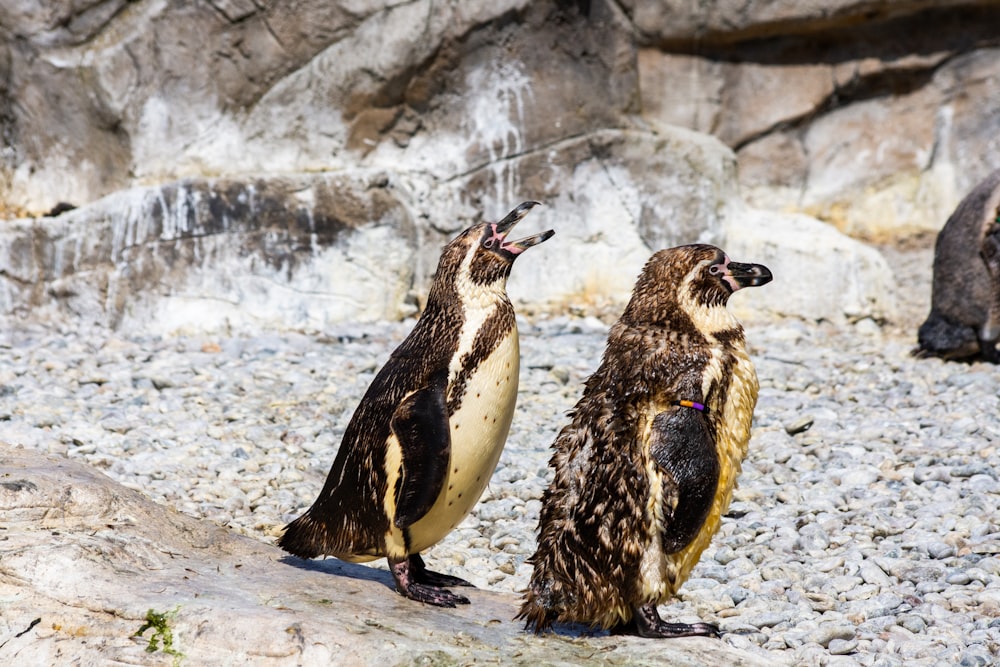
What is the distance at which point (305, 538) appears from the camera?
3928 millimetres

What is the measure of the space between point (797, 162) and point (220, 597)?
11.6m

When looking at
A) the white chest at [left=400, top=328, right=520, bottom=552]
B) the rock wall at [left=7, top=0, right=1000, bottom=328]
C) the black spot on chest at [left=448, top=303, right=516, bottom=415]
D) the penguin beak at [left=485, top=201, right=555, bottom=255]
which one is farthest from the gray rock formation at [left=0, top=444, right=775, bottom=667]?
the rock wall at [left=7, top=0, right=1000, bottom=328]

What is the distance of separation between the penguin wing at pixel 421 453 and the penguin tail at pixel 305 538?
38cm

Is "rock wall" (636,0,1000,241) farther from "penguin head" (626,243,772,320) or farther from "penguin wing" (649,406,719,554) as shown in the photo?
"penguin wing" (649,406,719,554)

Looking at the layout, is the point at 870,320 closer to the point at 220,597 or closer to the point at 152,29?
the point at 152,29

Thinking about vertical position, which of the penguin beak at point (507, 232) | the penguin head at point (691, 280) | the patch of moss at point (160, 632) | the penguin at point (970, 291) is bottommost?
the patch of moss at point (160, 632)

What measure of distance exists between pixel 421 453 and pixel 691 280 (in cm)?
101

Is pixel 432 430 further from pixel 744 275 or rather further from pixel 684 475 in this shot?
pixel 744 275

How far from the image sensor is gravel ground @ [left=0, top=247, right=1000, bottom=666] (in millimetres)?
4375

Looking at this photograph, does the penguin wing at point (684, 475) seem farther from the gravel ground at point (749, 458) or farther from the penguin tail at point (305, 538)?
the penguin tail at point (305, 538)

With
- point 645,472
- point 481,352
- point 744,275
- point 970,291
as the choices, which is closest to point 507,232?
point 481,352

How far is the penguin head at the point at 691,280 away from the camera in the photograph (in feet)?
11.8

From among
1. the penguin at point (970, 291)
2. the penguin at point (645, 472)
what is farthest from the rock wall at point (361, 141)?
the penguin at point (645, 472)

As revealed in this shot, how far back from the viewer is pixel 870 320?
9.71 meters
